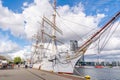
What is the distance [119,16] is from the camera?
25406mm

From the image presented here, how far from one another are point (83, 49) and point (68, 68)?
928cm

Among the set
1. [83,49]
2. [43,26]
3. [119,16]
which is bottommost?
[83,49]

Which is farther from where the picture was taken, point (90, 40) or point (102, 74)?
point (102, 74)

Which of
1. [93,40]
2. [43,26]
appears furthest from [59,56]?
[43,26]

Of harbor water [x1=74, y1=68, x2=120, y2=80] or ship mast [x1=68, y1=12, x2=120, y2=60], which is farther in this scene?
harbor water [x1=74, y1=68, x2=120, y2=80]

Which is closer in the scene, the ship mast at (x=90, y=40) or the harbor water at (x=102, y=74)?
the ship mast at (x=90, y=40)

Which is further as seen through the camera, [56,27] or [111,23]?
[56,27]

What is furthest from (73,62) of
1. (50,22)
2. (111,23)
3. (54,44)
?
(111,23)

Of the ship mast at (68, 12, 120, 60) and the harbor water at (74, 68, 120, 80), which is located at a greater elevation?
the ship mast at (68, 12, 120, 60)

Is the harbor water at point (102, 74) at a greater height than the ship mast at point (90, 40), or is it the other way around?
the ship mast at point (90, 40)

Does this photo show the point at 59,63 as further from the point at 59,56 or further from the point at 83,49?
the point at 83,49

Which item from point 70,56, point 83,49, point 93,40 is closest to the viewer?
point 93,40

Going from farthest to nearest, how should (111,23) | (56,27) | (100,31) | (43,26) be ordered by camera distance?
(43,26)
(56,27)
(100,31)
(111,23)

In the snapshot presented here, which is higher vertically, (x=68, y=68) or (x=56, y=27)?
(x=56, y=27)
